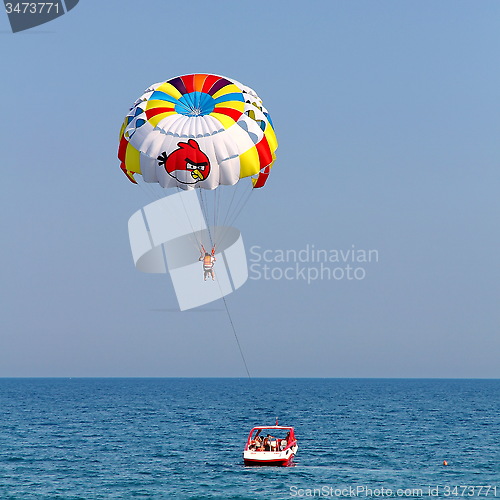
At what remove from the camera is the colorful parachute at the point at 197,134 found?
42.5 m

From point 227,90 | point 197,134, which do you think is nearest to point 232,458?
point 197,134

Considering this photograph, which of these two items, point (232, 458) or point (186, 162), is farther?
point (232, 458)

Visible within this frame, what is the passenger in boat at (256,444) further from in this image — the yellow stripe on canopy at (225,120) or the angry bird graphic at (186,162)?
the yellow stripe on canopy at (225,120)

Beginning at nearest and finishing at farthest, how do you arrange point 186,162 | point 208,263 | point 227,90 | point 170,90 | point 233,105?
point 186,162 → point 208,263 → point 233,105 → point 170,90 → point 227,90

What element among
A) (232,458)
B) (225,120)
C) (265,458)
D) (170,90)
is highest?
(170,90)

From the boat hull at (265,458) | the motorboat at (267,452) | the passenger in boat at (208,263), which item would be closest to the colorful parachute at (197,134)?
the passenger in boat at (208,263)

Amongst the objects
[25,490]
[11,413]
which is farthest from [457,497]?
[11,413]

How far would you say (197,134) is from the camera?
4244cm

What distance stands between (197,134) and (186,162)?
1.52 meters

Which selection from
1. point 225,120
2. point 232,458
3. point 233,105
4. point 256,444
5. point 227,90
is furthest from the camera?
point 232,458

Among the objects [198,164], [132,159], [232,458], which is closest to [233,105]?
[198,164]

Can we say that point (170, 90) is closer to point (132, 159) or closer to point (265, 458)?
point (132, 159)

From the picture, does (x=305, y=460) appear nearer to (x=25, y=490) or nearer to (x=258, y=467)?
(x=258, y=467)

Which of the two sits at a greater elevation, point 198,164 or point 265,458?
point 198,164
